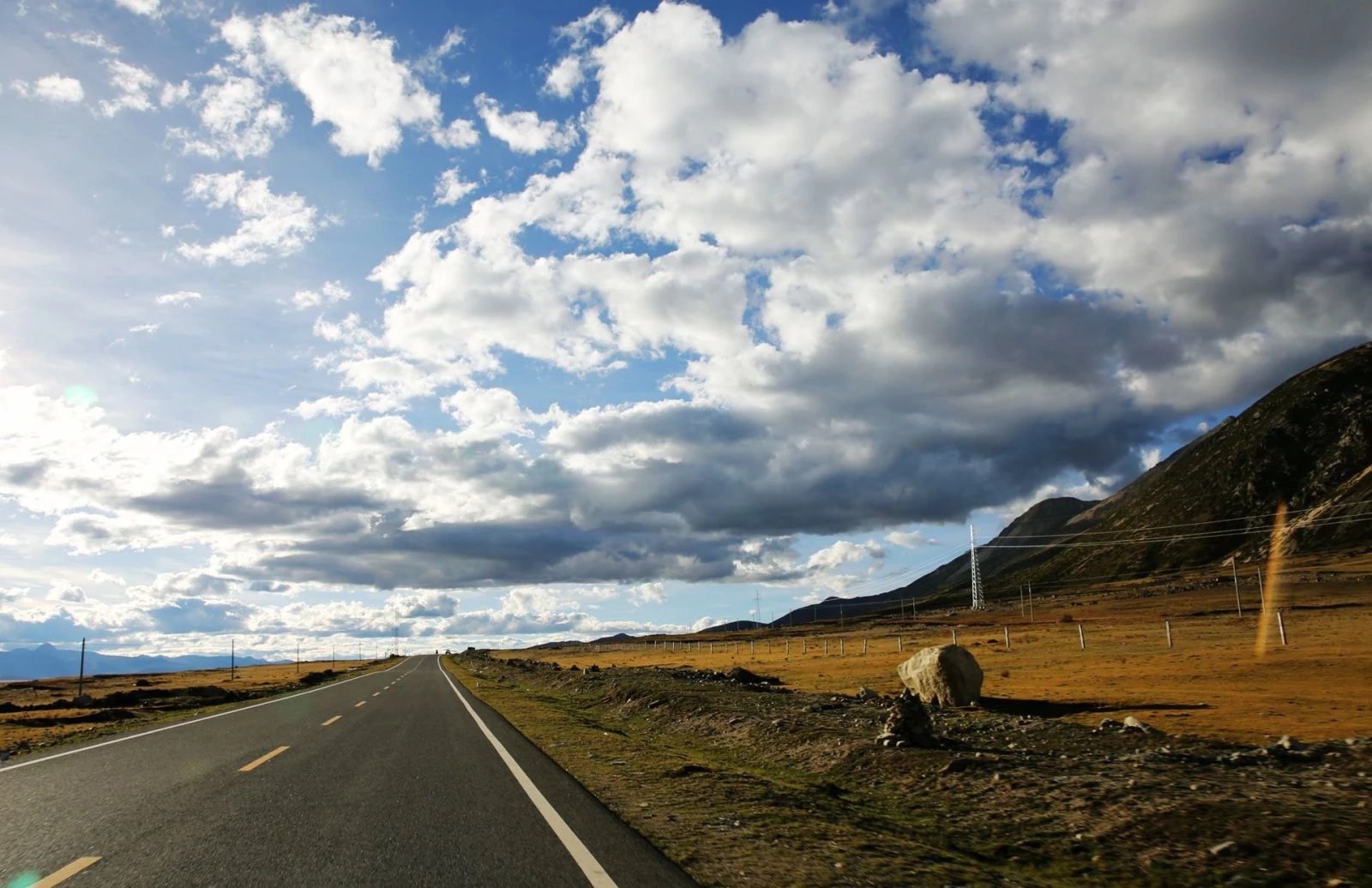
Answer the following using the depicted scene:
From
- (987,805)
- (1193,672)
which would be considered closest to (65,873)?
(987,805)

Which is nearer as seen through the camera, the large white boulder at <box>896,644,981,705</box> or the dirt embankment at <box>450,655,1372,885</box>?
the dirt embankment at <box>450,655,1372,885</box>

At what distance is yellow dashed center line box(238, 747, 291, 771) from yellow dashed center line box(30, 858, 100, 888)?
6109 millimetres

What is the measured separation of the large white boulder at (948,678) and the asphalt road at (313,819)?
16.8m

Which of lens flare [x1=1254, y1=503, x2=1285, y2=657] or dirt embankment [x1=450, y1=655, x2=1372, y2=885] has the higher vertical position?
dirt embankment [x1=450, y1=655, x2=1372, y2=885]

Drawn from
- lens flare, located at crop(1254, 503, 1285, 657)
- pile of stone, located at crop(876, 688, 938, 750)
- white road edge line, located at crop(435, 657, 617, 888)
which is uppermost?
white road edge line, located at crop(435, 657, 617, 888)

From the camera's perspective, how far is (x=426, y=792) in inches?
428

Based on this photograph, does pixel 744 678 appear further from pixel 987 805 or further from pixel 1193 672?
pixel 987 805

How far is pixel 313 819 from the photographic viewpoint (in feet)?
29.5

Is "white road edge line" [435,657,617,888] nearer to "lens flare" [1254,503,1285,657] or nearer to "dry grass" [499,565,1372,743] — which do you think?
A: "dry grass" [499,565,1372,743]

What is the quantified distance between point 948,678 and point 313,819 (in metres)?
23.3

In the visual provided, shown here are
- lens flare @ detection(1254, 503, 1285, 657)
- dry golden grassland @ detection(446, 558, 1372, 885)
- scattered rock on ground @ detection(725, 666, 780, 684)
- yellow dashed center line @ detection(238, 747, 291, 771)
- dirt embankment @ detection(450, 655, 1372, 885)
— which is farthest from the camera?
lens flare @ detection(1254, 503, 1285, 657)

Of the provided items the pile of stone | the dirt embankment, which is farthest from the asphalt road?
the pile of stone

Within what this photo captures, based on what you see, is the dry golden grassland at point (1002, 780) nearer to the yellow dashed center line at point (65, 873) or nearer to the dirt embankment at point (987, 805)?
the dirt embankment at point (987, 805)

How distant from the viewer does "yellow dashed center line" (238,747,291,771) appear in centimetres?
1316
